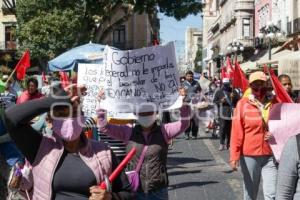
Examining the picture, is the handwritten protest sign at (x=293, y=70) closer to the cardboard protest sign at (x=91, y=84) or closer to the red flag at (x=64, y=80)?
the cardboard protest sign at (x=91, y=84)

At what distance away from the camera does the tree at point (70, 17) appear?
1410 inches

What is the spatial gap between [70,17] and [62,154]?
32.8 m

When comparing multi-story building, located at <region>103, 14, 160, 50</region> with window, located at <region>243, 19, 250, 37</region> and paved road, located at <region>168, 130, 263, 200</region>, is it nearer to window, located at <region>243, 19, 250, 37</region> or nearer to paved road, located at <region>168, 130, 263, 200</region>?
window, located at <region>243, 19, 250, 37</region>

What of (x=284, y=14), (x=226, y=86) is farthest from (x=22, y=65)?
(x=284, y=14)

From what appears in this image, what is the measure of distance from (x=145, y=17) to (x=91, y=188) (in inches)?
2594

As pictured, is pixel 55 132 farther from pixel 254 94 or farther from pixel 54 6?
pixel 54 6

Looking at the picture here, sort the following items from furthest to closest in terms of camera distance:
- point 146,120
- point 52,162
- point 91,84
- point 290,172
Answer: point 91,84 < point 146,120 < point 290,172 < point 52,162

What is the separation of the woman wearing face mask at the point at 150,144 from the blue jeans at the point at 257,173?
50.1 inches

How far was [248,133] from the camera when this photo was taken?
22.1ft

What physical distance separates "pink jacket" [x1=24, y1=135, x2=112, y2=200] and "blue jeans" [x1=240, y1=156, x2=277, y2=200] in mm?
3304

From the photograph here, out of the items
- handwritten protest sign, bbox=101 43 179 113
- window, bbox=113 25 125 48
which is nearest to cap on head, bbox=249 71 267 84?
handwritten protest sign, bbox=101 43 179 113

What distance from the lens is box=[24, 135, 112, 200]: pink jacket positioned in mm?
3398

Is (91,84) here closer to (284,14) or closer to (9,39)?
(284,14)

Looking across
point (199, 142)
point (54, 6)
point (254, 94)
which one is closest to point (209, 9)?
point (54, 6)
